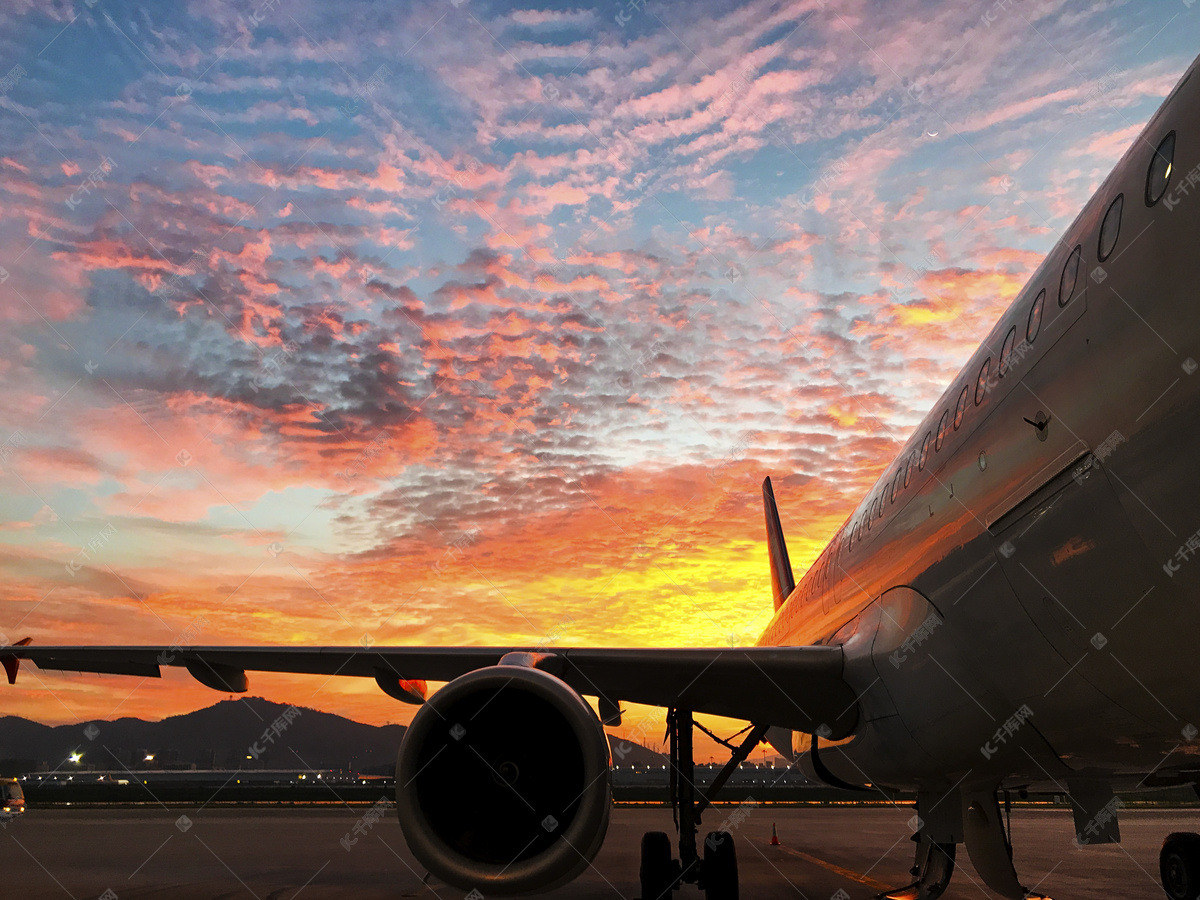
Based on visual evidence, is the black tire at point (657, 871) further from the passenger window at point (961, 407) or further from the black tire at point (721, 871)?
the passenger window at point (961, 407)

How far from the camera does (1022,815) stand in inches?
1277

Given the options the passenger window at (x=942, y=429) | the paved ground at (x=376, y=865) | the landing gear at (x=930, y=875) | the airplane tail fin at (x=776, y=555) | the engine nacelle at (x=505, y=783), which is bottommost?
the paved ground at (x=376, y=865)

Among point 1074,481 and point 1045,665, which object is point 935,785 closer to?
point 1045,665

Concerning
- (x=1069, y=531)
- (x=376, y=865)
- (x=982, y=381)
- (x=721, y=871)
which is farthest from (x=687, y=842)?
(x=376, y=865)

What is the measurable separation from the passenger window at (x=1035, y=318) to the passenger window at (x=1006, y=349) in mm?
180

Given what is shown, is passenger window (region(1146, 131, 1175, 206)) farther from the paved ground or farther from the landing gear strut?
the paved ground

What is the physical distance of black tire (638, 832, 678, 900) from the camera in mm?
8430

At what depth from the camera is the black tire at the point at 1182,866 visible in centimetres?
860

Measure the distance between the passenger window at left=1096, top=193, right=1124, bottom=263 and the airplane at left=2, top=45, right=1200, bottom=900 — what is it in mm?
20

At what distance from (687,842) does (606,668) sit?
2.50 metres

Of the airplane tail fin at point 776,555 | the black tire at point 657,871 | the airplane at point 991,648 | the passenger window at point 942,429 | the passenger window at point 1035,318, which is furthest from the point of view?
the airplane tail fin at point 776,555

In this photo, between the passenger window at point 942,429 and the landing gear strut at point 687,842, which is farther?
the landing gear strut at point 687,842

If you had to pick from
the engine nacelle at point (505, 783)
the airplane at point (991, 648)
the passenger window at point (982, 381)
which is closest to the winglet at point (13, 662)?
the airplane at point (991, 648)

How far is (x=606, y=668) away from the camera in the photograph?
709 centimetres
